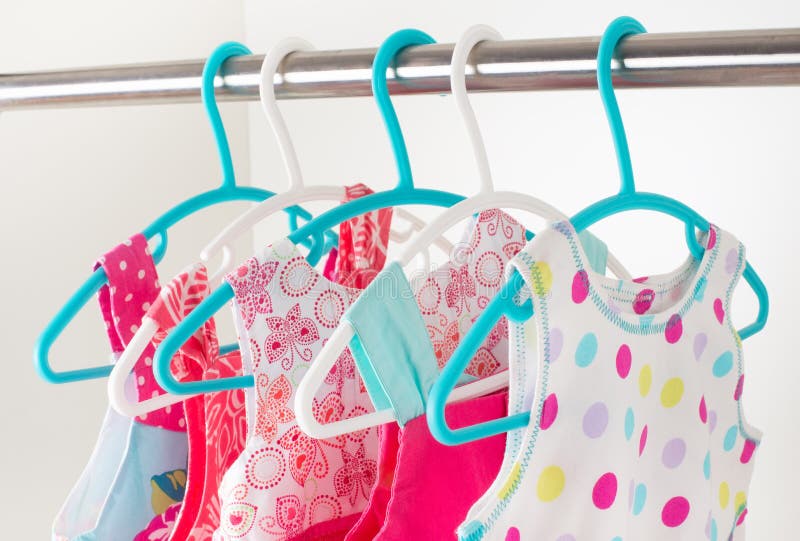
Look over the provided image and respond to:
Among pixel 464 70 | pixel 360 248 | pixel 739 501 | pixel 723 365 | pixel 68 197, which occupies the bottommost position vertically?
pixel 739 501

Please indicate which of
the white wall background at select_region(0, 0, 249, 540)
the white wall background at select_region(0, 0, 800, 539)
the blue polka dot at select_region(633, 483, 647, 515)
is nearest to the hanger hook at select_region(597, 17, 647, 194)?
the blue polka dot at select_region(633, 483, 647, 515)

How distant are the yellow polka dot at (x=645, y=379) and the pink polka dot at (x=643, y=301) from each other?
4 cm

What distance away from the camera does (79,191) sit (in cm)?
167

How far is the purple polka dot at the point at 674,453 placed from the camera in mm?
731

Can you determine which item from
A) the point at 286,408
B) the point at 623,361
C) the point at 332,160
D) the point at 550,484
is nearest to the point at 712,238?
the point at 623,361

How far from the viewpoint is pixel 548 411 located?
0.62 metres

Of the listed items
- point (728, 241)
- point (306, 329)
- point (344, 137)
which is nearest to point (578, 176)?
point (344, 137)

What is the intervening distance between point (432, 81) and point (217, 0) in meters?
1.22

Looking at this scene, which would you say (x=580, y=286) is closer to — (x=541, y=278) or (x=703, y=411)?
Answer: (x=541, y=278)

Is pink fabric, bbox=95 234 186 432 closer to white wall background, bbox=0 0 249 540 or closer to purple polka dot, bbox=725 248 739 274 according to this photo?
purple polka dot, bbox=725 248 739 274

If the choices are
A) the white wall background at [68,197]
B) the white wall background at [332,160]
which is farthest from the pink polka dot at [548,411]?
the white wall background at [68,197]

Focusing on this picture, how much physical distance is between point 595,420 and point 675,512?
14cm

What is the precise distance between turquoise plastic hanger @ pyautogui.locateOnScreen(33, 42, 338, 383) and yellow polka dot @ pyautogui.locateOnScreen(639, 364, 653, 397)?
31 centimetres

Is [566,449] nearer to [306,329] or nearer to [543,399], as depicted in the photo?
[543,399]
